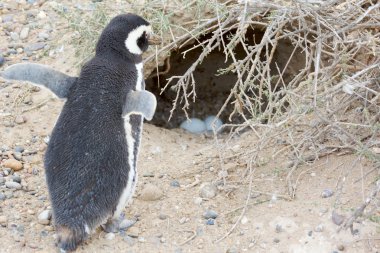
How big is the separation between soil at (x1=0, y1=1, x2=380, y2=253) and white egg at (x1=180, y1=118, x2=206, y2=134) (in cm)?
96

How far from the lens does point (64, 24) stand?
13.5ft

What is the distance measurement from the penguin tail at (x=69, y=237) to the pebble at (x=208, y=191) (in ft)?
1.96

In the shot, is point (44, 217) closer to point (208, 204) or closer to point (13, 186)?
point (13, 186)

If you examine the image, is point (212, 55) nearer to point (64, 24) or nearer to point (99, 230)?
point (64, 24)

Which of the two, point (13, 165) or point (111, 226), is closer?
point (111, 226)

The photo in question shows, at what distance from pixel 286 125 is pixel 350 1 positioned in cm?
56

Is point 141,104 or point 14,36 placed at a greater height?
point 141,104

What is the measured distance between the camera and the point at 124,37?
9.96 ft

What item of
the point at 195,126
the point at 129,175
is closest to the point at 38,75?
the point at 129,175

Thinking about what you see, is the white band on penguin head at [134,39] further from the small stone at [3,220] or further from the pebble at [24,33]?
the pebble at [24,33]

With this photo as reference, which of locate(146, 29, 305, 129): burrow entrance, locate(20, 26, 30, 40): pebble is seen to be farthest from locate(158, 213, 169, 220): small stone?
locate(146, 29, 305, 129): burrow entrance

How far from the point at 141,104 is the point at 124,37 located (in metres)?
0.42

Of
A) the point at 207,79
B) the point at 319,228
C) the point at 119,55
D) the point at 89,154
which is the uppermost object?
the point at 119,55

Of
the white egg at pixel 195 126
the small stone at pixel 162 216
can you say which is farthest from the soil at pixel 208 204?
the white egg at pixel 195 126
